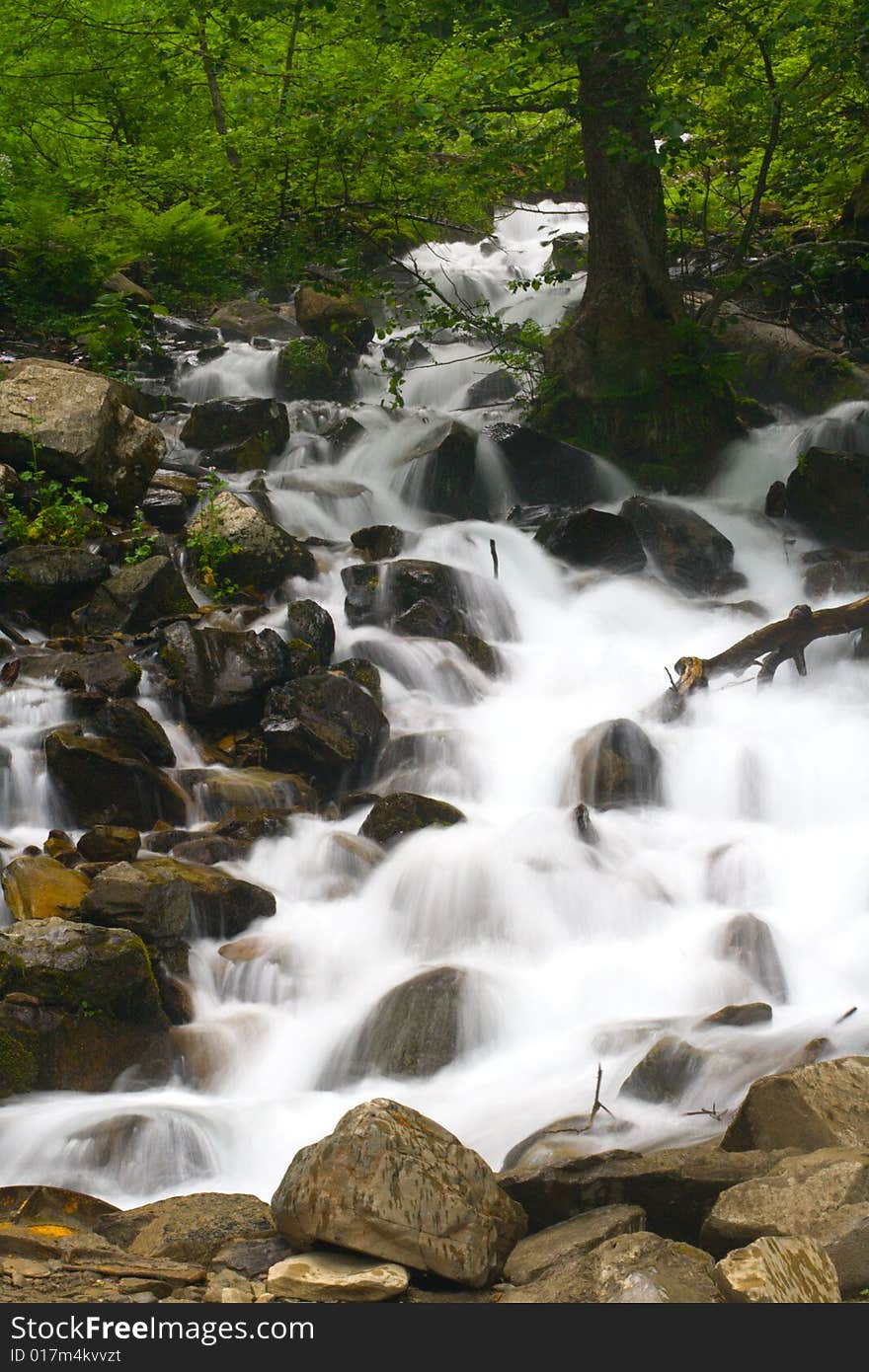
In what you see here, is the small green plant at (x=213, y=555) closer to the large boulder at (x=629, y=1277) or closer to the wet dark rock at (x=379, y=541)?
the wet dark rock at (x=379, y=541)

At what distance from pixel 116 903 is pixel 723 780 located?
13.0 ft

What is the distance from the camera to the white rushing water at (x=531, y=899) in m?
4.61

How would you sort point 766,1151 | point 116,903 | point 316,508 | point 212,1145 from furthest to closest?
point 316,508, point 116,903, point 212,1145, point 766,1151

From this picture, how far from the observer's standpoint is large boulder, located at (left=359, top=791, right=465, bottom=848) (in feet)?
22.3

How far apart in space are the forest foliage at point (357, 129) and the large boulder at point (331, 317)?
1089 millimetres

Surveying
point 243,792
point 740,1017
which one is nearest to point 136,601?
point 243,792

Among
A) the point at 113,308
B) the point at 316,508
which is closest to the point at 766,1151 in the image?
the point at 316,508

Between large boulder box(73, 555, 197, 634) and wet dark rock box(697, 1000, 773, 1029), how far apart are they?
16.7 ft

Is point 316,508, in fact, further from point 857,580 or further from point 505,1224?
point 505,1224

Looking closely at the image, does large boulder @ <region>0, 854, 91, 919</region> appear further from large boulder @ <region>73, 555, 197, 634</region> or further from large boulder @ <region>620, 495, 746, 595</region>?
large boulder @ <region>620, 495, 746, 595</region>

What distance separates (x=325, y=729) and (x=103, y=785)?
149 centimetres

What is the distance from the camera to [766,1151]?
3.44m

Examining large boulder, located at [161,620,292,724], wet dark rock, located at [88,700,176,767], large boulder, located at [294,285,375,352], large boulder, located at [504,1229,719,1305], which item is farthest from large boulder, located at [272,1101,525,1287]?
large boulder, located at [294,285,375,352]

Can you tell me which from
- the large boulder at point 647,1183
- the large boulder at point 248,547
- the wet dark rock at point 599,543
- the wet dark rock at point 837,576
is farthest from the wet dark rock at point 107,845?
the wet dark rock at point 837,576
